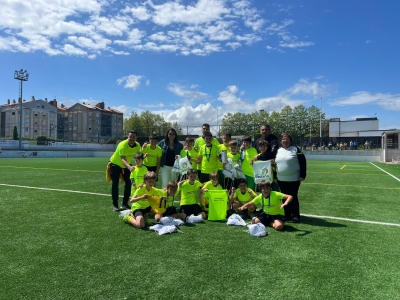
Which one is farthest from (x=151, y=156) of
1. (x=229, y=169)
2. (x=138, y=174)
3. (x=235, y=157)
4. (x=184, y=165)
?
(x=235, y=157)

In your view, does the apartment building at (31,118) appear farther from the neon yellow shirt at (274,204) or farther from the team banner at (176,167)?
the neon yellow shirt at (274,204)

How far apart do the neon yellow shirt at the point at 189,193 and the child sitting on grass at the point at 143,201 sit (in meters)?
0.56

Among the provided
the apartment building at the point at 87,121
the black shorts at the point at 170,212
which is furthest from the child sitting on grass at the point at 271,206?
the apartment building at the point at 87,121

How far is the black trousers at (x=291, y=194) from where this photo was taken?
18.9 ft

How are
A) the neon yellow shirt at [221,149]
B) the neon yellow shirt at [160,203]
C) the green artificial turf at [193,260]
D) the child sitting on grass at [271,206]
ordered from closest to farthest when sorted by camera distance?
the green artificial turf at [193,260] → the child sitting on grass at [271,206] → the neon yellow shirt at [160,203] → the neon yellow shirt at [221,149]

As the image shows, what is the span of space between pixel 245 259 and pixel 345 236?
2040mm

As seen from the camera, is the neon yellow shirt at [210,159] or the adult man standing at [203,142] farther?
the adult man standing at [203,142]

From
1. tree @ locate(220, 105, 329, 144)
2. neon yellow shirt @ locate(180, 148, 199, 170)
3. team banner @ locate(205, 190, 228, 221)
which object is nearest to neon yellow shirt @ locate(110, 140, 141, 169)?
neon yellow shirt @ locate(180, 148, 199, 170)

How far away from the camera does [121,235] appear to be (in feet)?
15.8

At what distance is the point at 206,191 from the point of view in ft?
19.8

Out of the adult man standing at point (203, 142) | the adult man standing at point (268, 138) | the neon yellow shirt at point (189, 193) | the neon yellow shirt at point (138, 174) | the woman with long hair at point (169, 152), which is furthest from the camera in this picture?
the woman with long hair at point (169, 152)

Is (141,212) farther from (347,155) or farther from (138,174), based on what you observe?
(347,155)

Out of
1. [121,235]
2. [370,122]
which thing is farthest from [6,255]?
[370,122]

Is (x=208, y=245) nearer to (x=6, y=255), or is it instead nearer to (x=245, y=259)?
(x=245, y=259)
